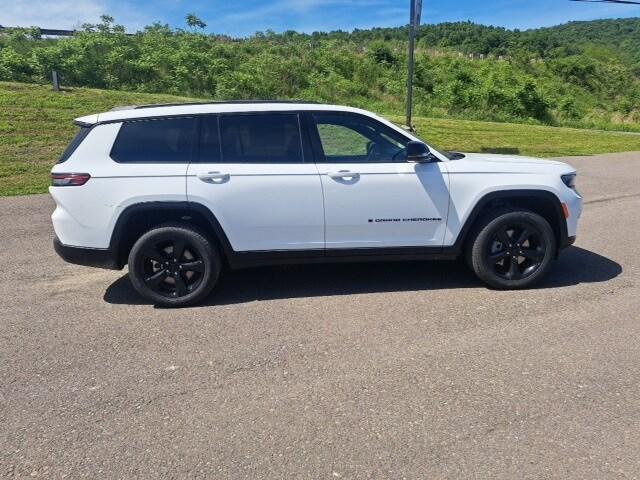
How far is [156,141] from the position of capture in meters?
4.61

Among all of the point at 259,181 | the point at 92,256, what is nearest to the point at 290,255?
the point at 259,181

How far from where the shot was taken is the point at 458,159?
503 centimetres

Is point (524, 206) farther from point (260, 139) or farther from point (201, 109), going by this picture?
point (201, 109)

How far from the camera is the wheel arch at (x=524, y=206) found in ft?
15.8

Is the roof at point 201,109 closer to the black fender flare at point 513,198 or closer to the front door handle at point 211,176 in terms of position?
the front door handle at point 211,176

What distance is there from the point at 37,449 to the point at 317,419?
145 cm

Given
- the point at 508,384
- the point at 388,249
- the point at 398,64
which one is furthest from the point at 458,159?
the point at 398,64

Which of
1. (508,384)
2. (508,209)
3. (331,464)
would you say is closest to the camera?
(331,464)

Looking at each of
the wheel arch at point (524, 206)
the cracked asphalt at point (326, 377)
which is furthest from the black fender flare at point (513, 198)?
the cracked asphalt at point (326, 377)

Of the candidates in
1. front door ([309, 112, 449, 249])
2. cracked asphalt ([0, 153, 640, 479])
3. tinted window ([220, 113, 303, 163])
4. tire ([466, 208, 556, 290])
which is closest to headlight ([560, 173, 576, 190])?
tire ([466, 208, 556, 290])

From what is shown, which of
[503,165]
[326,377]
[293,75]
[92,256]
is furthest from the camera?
[293,75]

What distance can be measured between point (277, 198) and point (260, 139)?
55 centimetres

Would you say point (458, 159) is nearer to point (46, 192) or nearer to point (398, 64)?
point (46, 192)

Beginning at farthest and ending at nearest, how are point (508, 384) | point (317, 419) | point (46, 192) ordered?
point (46, 192) → point (508, 384) → point (317, 419)
